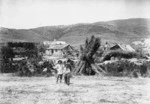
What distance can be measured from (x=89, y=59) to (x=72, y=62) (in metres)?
0.86

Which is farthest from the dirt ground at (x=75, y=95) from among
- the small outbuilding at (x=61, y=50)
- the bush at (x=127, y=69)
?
the small outbuilding at (x=61, y=50)

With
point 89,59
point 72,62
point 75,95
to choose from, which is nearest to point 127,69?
point 89,59

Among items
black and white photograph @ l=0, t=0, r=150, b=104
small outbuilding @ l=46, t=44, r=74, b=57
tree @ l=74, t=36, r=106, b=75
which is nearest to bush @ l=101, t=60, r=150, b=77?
black and white photograph @ l=0, t=0, r=150, b=104

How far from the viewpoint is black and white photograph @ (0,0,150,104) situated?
7.35 meters

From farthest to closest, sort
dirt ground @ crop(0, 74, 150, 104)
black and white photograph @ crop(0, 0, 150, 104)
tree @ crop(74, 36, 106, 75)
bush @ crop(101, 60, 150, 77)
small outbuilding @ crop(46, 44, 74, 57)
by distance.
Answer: small outbuilding @ crop(46, 44, 74, 57)
tree @ crop(74, 36, 106, 75)
bush @ crop(101, 60, 150, 77)
black and white photograph @ crop(0, 0, 150, 104)
dirt ground @ crop(0, 74, 150, 104)

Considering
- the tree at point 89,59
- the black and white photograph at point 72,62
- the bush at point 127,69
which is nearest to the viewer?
the black and white photograph at point 72,62

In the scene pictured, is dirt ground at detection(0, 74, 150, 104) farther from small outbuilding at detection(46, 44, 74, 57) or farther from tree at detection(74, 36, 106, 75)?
small outbuilding at detection(46, 44, 74, 57)

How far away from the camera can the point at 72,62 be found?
13031 millimetres

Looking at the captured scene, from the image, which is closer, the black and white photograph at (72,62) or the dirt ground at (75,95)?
the dirt ground at (75,95)

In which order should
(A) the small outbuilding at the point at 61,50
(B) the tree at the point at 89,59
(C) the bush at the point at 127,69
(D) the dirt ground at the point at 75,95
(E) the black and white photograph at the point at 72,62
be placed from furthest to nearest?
(A) the small outbuilding at the point at 61,50, (B) the tree at the point at 89,59, (C) the bush at the point at 127,69, (E) the black and white photograph at the point at 72,62, (D) the dirt ground at the point at 75,95

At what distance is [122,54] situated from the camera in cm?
1507

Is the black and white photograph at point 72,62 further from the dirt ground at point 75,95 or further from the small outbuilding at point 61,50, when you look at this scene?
the small outbuilding at point 61,50

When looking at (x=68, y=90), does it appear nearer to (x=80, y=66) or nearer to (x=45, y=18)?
(x=45, y=18)

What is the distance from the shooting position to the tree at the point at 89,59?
12555mm
